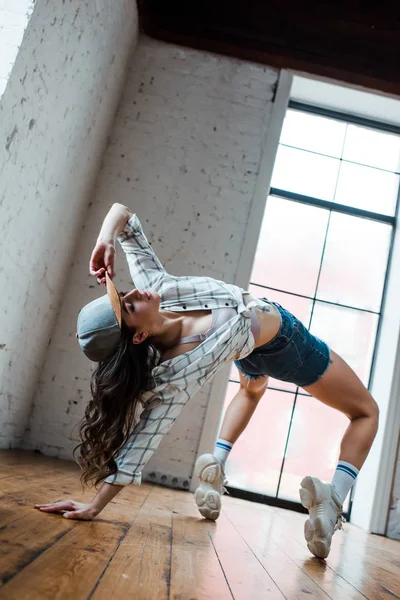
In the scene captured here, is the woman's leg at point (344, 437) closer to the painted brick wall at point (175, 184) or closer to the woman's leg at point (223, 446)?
the woman's leg at point (223, 446)

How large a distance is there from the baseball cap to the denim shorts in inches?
27.7

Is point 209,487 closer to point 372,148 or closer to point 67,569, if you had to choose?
point 67,569

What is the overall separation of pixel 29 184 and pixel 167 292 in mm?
919

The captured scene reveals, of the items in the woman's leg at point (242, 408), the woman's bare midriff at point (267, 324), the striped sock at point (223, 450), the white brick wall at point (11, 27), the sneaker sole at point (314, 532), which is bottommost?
the sneaker sole at point (314, 532)

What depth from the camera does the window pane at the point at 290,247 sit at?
4.14 m

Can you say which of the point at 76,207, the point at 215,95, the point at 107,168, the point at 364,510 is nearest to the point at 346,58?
the point at 215,95

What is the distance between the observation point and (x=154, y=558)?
3.92 feet

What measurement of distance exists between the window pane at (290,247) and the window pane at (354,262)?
0.08m

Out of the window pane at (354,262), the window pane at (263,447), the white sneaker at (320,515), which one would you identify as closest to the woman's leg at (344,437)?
the white sneaker at (320,515)

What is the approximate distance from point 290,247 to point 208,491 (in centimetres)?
247

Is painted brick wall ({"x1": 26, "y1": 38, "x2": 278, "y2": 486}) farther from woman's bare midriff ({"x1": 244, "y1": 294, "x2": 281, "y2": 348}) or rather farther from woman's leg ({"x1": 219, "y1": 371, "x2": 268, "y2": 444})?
woman's bare midriff ({"x1": 244, "y1": 294, "x2": 281, "y2": 348})

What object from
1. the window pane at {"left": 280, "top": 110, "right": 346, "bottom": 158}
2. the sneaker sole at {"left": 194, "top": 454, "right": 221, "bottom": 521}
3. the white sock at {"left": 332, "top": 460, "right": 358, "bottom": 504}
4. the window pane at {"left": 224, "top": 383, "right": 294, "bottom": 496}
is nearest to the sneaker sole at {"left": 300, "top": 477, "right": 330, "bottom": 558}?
the white sock at {"left": 332, "top": 460, "right": 358, "bottom": 504}

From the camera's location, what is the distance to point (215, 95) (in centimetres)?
405

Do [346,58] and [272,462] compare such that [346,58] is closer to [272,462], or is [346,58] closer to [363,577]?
[272,462]
